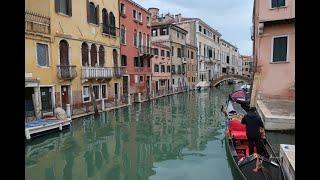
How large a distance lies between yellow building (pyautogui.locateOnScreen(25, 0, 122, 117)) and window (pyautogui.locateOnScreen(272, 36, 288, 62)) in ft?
31.8

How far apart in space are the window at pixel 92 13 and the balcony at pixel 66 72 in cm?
357

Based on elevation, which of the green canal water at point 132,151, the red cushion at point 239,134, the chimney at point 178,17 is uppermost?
the chimney at point 178,17

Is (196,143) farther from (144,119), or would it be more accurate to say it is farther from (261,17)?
(261,17)

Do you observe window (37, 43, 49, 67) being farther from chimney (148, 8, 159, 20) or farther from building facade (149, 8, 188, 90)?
chimney (148, 8, 159, 20)

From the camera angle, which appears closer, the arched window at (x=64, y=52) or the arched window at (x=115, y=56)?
the arched window at (x=64, y=52)

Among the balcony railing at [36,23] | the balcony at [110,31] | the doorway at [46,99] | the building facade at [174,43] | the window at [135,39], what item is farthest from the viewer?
the building facade at [174,43]

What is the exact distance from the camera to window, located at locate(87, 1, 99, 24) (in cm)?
1822

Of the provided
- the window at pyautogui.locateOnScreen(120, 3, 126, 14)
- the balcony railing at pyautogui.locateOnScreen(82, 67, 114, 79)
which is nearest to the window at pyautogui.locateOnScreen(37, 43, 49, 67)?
the balcony railing at pyautogui.locateOnScreen(82, 67, 114, 79)

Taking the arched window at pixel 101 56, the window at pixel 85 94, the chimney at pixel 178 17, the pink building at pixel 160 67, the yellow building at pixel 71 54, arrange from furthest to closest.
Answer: the chimney at pixel 178 17 < the pink building at pixel 160 67 < the arched window at pixel 101 56 < the window at pixel 85 94 < the yellow building at pixel 71 54

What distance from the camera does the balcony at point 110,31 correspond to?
1954 cm

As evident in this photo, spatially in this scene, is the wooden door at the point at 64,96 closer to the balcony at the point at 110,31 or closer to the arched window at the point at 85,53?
the arched window at the point at 85,53

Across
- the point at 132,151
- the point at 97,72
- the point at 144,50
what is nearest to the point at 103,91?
the point at 97,72

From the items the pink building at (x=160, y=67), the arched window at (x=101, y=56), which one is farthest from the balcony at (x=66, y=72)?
the pink building at (x=160, y=67)
